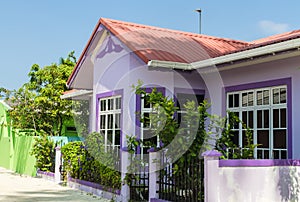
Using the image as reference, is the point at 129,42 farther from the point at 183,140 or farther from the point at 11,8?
the point at 11,8

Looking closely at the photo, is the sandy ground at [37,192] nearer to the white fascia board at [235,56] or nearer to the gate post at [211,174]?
the white fascia board at [235,56]

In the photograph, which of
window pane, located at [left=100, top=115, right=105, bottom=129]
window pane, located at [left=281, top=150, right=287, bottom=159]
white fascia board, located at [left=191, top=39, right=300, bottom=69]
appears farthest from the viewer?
window pane, located at [left=100, top=115, right=105, bottom=129]

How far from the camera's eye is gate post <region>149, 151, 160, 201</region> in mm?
9880

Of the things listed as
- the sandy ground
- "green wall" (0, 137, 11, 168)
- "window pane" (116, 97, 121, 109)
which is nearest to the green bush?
the sandy ground

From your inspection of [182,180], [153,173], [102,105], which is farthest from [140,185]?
[102,105]

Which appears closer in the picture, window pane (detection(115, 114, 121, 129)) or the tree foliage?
window pane (detection(115, 114, 121, 129))

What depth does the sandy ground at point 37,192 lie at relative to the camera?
461 inches

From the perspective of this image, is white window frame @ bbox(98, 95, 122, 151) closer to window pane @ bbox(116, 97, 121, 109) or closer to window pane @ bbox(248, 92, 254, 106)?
window pane @ bbox(116, 97, 121, 109)

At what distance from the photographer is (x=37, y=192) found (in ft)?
43.2

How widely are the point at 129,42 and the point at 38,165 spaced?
7.88 meters

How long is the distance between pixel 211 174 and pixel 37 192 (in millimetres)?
6885

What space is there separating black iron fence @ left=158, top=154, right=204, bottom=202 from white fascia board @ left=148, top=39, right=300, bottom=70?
2.08 m

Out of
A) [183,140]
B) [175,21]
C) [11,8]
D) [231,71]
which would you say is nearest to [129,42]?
[231,71]

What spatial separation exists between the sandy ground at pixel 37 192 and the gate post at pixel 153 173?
6.68 feet
